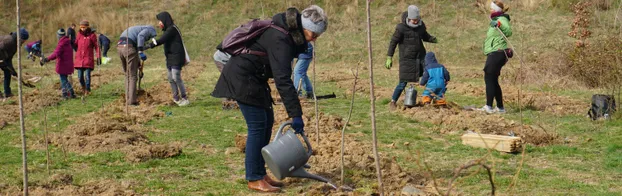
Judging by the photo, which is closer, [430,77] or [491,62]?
[491,62]

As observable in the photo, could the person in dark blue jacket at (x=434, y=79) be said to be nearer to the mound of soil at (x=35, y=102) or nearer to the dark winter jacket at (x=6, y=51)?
the mound of soil at (x=35, y=102)

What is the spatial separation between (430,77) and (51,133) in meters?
5.07

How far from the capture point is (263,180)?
5.54 m

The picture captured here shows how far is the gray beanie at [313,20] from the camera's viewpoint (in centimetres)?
507

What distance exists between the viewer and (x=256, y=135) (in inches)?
211

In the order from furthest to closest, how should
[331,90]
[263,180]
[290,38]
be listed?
[331,90], [263,180], [290,38]

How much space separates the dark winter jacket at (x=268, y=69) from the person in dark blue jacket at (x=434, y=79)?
5.32 metres

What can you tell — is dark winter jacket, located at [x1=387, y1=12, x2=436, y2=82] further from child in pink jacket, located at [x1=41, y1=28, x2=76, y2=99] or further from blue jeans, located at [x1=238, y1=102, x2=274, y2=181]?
child in pink jacket, located at [x1=41, y1=28, x2=76, y2=99]

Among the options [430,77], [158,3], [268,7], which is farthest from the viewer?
[158,3]

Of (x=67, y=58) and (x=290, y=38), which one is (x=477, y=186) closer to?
(x=290, y=38)

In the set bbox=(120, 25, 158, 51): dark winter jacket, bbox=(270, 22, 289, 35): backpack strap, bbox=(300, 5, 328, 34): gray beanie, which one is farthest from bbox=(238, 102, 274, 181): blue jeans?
bbox=(120, 25, 158, 51): dark winter jacket

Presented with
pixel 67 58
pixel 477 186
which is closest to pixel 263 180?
pixel 477 186

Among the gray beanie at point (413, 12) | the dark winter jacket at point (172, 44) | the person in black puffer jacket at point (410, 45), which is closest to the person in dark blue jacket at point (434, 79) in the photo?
the person in black puffer jacket at point (410, 45)

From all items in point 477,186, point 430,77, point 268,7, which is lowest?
point 477,186
